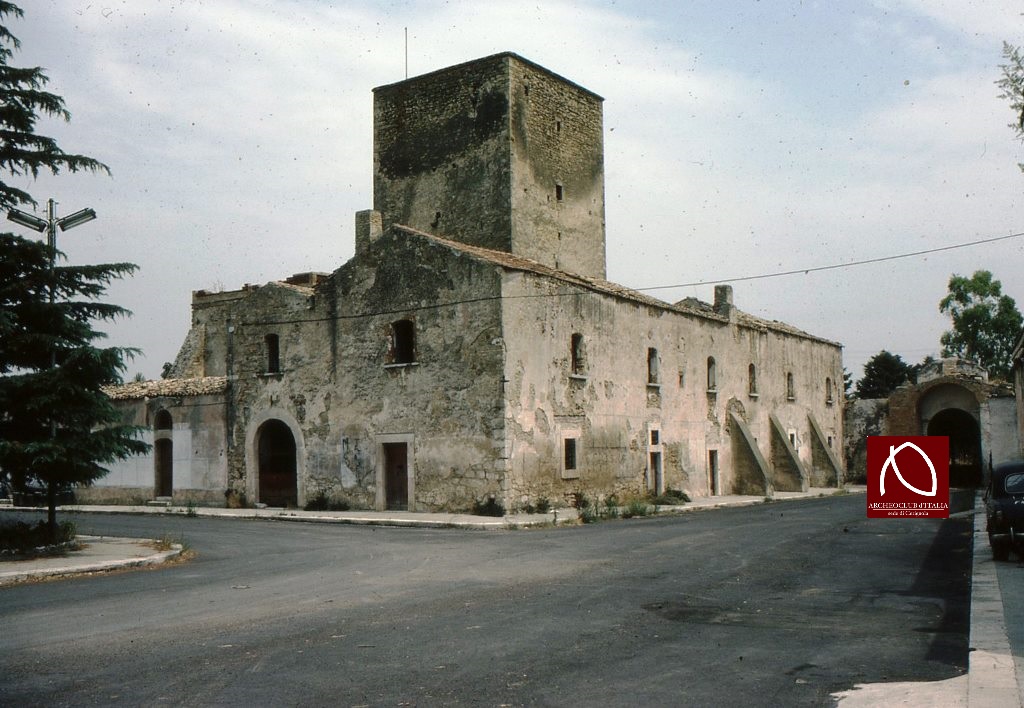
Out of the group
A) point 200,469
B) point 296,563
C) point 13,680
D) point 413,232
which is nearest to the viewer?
point 13,680

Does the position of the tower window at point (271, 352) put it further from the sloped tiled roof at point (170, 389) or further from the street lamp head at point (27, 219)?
the street lamp head at point (27, 219)

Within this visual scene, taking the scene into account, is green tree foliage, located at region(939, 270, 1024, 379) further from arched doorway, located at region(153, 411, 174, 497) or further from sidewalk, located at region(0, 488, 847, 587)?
arched doorway, located at region(153, 411, 174, 497)

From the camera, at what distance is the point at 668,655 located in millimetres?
7418

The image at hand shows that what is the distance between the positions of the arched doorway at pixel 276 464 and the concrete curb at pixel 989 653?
2149 cm

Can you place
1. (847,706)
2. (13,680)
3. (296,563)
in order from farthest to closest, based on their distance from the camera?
(296,563)
(13,680)
(847,706)

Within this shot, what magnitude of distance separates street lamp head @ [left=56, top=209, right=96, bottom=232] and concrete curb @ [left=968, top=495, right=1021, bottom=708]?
14502mm

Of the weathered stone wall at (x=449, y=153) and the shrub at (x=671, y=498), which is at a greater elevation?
the weathered stone wall at (x=449, y=153)

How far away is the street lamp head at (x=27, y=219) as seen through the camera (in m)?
15.3

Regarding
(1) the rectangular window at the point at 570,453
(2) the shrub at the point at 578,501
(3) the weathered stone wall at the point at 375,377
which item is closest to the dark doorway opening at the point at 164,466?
(3) the weathered stone wall at the point at 375,377

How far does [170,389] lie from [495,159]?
1324 cm

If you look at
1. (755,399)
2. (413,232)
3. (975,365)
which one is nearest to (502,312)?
(413,232)

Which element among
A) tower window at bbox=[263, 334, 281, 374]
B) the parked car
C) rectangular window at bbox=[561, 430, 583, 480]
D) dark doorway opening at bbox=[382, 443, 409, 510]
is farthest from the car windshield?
tower window at bbox=[263, 334, 281, 374]

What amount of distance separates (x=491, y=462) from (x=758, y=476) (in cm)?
1429

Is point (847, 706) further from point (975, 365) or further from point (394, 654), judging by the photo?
point (975, 365)
